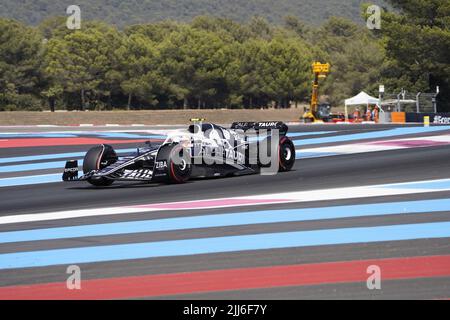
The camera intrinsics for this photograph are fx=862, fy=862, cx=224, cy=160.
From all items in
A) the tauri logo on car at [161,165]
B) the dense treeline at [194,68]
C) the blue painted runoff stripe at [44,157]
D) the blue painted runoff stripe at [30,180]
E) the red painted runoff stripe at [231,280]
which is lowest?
the blue painted runoff stripe at [30,180]

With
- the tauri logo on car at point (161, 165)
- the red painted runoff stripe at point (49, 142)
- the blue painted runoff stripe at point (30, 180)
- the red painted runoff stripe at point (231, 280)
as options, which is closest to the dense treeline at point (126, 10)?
the red painted runoff stripe at point (49, 142)

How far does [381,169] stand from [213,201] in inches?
199

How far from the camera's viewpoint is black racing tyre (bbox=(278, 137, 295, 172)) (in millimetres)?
15828

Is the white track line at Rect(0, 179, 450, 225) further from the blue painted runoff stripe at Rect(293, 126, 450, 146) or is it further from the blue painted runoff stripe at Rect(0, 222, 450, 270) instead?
the blue painted runoff stripe at Rect(293, 126, 450, 146)

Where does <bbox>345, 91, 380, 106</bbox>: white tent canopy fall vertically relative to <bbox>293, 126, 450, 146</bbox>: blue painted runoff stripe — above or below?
above

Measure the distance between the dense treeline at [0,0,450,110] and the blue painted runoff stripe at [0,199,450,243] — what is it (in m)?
42.8

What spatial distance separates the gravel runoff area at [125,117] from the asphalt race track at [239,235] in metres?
32.6

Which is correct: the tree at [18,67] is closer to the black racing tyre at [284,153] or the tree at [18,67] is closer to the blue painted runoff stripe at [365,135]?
the blue painted runoff stripe at [365,135]

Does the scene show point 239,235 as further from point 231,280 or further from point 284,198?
point 284,198

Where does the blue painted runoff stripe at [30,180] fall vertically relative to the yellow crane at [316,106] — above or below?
below

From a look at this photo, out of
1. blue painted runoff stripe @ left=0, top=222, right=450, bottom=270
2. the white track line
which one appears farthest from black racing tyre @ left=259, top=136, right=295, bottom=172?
blue painted runoff stripe @ left=0, top=222, right=450, bottom=270

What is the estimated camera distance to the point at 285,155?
15961 mm

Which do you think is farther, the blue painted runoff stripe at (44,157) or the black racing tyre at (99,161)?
the blue painted runoff stripe at (44,157)

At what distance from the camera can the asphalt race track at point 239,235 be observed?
704 cm
